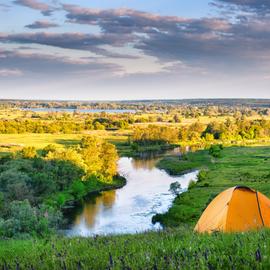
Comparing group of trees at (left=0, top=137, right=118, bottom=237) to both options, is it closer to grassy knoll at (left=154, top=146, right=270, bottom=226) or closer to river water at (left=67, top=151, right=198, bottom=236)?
river water at (left=67, top=151, right=198, bottom=236)

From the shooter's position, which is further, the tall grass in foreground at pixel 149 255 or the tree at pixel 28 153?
the tree at pixel 28 153

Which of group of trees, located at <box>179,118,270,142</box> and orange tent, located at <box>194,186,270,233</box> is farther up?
orange tent, located at <box>194,186,270,233</box>

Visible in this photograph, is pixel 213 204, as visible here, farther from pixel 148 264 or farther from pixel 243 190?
pixel 148 264

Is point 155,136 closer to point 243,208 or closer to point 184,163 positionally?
point 184,163

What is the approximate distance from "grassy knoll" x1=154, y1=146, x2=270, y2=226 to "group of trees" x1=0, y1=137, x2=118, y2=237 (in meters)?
15.4

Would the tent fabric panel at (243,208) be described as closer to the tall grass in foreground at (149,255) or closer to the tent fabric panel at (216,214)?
the tent fabric panel at (216,214)

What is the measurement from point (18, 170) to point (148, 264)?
69.0 meters

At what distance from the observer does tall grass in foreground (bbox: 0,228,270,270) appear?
201 inches

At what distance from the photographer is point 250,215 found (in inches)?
766

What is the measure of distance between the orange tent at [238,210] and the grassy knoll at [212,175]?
2472 centimetres

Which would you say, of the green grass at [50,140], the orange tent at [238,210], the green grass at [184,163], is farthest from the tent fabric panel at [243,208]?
the green grass at [50,140]

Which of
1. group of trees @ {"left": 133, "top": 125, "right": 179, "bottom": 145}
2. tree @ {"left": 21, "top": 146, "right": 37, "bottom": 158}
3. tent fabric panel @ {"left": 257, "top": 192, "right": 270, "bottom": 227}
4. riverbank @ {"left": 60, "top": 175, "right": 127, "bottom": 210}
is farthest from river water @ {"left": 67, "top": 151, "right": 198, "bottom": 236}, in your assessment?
group of trees @ {"left": 133, "top": 125, "right": 179, "bottom": 145}

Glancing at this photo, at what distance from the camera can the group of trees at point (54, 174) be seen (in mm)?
62503

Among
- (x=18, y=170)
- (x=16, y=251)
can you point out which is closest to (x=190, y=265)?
(x=16, y=251)
